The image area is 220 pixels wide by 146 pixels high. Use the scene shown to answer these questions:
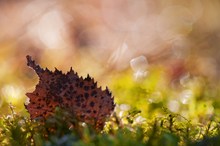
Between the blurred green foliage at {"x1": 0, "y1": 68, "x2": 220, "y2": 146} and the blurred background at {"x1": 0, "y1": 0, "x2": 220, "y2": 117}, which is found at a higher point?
the blurred background at {"x1": 0, "y1": 0, "x2": 220, "y2": 117}

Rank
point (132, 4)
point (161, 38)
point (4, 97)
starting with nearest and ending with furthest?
point (4, 97), point (161, 38), point (132, 4)

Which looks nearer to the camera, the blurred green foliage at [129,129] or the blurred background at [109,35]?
the blurred green foliage at [129,129]

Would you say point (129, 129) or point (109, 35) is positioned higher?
point (109, 35)

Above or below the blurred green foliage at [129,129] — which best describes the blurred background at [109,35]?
above

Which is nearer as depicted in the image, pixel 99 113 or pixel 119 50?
pixel 99 113

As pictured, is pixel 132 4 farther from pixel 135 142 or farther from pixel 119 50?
pixel 135 142

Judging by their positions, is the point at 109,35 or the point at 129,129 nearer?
the point at 129,129

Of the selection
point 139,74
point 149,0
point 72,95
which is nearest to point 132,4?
point 149,0

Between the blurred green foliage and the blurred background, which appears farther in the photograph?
the blurred background
